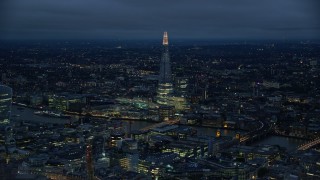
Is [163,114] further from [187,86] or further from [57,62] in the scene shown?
[57,62]

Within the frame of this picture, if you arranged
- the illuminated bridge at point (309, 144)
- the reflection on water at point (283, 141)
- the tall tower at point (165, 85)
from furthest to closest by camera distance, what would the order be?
the tall tower at point (165, 85), the reflection on water at point (283, 141), the illuminated bridge at point (309, 144)

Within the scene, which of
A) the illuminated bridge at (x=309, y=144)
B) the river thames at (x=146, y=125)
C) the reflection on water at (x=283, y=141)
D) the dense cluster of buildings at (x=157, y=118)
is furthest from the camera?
the river thames at (x=146, y=125)

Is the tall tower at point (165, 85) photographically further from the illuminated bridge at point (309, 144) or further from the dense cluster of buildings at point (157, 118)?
the illuminated bridge at point (309, 144)

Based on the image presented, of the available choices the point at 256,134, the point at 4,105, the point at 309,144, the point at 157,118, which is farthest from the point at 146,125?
the point at 309,144

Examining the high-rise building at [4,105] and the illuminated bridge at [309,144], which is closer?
the illuminated bridge at [309,144]

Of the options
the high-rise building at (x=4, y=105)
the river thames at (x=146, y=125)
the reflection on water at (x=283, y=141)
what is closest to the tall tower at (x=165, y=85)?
the river thames at (x=146, y=125)

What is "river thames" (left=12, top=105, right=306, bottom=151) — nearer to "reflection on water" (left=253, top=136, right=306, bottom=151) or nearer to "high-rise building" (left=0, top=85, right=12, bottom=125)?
"reflection on water" (left=253, top=136, right=306, bottom=151)

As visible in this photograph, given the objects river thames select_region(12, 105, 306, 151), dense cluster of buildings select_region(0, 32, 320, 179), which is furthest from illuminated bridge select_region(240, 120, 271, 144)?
river thames select_region(12, 105, 306, 151)

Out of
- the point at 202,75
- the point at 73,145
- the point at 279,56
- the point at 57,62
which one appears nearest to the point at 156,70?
the point at 202,75
